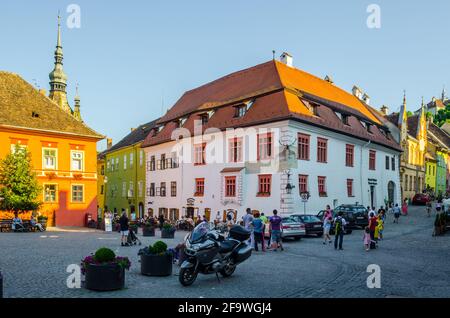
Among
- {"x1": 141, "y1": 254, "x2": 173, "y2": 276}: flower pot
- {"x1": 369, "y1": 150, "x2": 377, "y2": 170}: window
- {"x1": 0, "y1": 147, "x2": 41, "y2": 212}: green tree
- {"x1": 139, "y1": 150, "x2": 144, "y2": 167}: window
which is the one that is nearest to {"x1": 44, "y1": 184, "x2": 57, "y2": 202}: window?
{"x1": 0, "y1": 147, "x2": 41, "y2": 212}: green tree

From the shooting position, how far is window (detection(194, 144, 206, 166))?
36281 mm

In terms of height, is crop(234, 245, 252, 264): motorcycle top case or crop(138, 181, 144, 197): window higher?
crop(138, 181, 144, 197): window

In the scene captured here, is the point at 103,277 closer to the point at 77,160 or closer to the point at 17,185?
the point at 17,185

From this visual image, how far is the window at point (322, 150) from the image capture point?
32.2m

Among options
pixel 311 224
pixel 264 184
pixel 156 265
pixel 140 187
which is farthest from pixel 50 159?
pixel 156 265

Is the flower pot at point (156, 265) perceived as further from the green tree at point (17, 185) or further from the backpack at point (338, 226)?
the green tree at point (17, 185)

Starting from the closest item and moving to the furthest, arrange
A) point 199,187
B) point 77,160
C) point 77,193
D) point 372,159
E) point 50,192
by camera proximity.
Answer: point 50,192 < point 199,187 < point 77,193 < point 77,160 < point 372,159

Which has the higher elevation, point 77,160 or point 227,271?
point 77,160

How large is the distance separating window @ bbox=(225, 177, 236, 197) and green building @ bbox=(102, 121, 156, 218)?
1711 centimetres

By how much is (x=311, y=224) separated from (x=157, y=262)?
48.4 ft

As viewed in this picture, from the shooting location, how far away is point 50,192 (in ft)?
118

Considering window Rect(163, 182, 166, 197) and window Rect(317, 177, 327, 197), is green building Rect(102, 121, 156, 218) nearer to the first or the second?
window Rect(163, 182, 166, 197)
